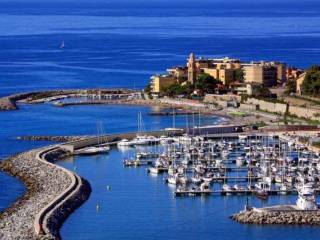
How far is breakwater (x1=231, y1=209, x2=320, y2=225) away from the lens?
69.8 ft

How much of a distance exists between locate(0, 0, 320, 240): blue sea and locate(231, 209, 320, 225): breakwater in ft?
0.70

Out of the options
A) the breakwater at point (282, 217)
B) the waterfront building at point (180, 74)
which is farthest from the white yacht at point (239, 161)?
the waterfront building at point (180, 74)

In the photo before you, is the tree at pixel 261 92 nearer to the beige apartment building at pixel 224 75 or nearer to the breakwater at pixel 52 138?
the beige apartment building at pixel 224 75

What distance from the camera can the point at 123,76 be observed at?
53.8 meters

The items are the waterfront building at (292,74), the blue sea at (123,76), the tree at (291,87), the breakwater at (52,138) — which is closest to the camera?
the blue sea at (123,76)

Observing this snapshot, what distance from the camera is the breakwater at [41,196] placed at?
20391 mm

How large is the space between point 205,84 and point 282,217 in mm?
22087

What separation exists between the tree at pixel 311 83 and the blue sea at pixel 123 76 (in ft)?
12.5

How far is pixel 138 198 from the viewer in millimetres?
24203

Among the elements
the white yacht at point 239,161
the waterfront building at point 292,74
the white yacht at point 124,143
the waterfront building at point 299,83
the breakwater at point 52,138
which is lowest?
the white yacht at point 239,161

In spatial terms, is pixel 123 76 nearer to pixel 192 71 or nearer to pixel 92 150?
pixel 192 71

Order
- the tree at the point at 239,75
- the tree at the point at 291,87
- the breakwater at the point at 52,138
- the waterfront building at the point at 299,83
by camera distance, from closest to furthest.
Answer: the breakwater at the point at 52,138, the waterfront building at the point at 299,83, the tree at the point at 291,87, the tree at the point at 239,75

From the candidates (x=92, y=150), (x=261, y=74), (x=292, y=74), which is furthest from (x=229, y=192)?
(x=292, y=74)

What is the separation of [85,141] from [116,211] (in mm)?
8596
